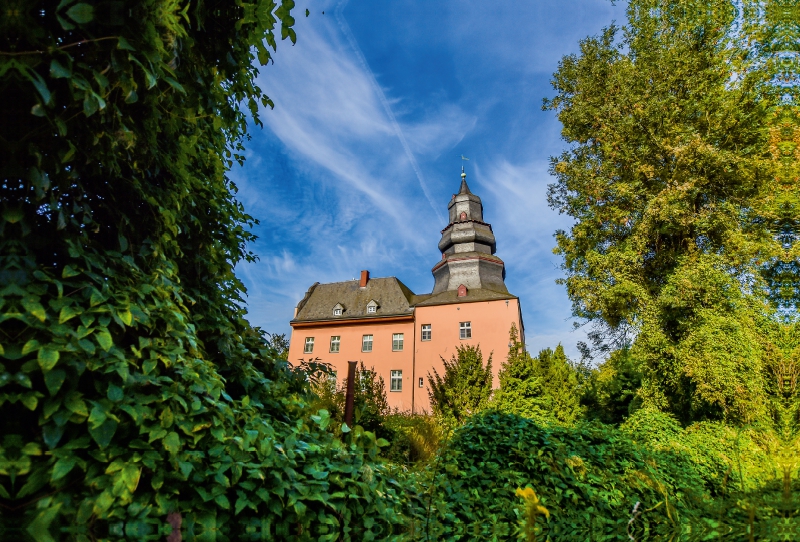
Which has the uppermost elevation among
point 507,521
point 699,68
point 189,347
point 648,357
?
point 699,68

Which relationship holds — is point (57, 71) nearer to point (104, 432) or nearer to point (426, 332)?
point (104, 432)

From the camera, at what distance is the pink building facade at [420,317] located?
1085 inches

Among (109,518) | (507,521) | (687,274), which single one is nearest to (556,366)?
(687,274)

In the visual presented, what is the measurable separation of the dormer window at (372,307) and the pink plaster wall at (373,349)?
1.04m

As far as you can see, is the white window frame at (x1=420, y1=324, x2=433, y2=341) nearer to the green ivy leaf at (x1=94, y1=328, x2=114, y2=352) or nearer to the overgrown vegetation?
the overgrown vegetation

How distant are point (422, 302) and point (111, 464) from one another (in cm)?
2842

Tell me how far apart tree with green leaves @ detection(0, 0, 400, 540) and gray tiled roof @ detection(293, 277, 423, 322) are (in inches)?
1095

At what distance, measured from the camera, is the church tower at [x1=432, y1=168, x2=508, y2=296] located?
1198 inches

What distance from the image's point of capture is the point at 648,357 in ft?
42.1

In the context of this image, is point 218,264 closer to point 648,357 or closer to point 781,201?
point 648,357

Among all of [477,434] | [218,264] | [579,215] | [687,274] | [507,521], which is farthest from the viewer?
[579,215]

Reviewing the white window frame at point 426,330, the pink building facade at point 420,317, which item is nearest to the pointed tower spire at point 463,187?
the pink building facade at point 420,317

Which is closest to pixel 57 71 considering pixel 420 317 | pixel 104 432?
pixel 104 432

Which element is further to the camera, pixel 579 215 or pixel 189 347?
pixel 579 215
